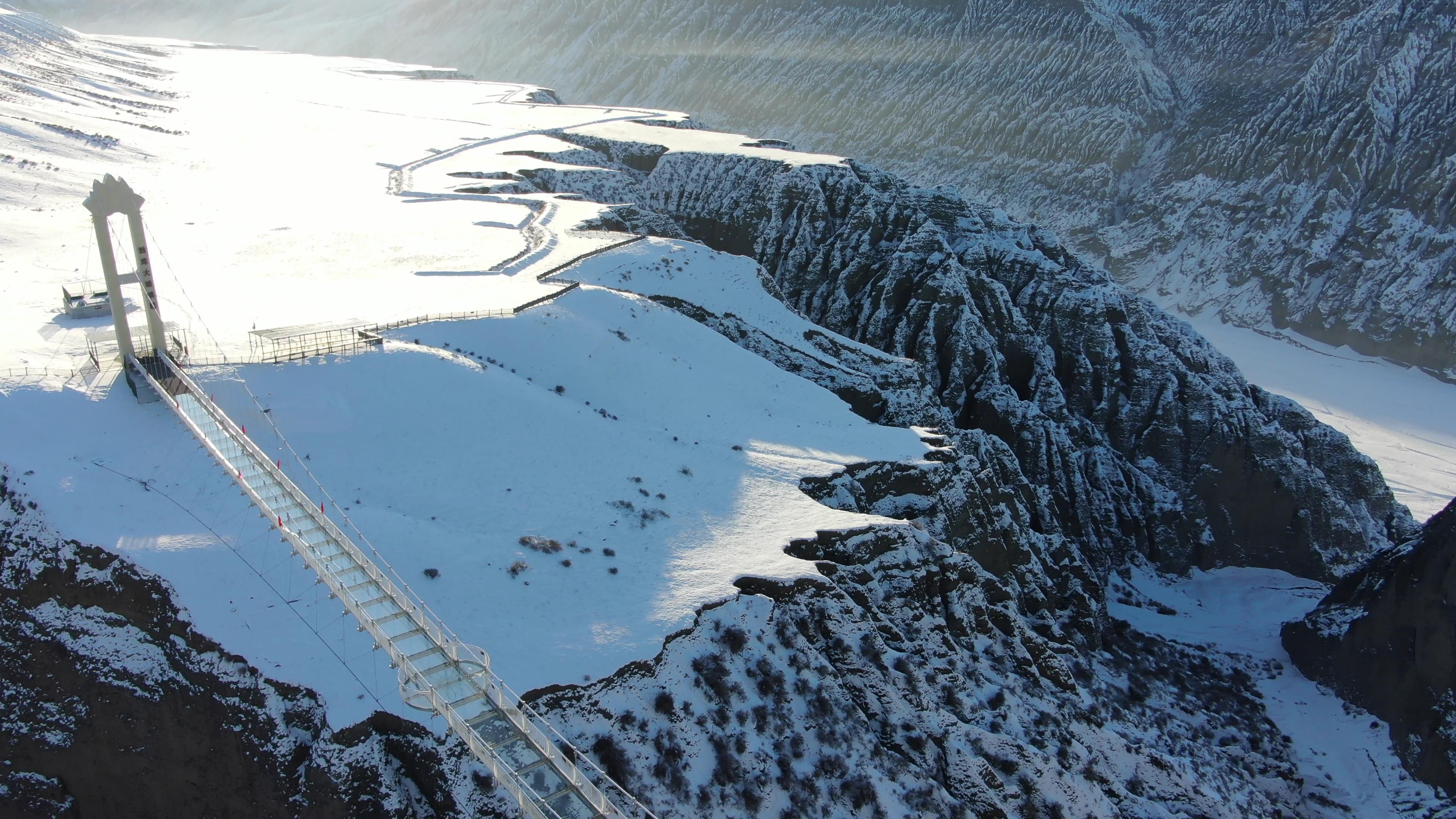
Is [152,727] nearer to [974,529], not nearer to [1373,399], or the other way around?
[974,529]

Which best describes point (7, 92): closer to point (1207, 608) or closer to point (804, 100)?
point (1207, 608)

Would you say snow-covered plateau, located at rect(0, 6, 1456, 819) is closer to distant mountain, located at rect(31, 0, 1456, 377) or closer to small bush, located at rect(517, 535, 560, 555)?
small bush, located at rect(517, 535, 560, 555)

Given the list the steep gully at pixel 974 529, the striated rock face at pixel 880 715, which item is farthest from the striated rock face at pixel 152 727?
the steep gully at pixel 974 529

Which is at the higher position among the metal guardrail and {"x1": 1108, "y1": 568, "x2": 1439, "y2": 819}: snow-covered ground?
the metal guardrail

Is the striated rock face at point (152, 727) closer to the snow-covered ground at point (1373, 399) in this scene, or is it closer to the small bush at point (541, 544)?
the small bush at point (541, 544)

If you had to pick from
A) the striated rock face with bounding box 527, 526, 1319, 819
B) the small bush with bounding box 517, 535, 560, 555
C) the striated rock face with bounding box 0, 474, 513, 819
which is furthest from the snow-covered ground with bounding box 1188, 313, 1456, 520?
the striated rock face with bounding box 0, 474, 513, 819

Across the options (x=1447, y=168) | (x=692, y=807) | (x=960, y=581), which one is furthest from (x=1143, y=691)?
(x=1447, y=168)

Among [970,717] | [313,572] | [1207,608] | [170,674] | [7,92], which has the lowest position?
[1207,608]
